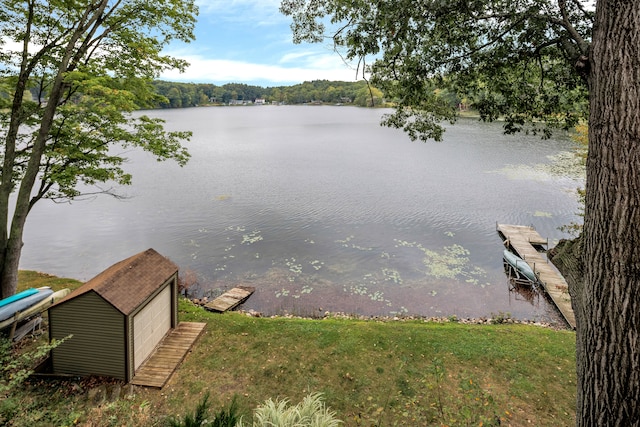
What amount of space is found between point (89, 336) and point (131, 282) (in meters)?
1.58

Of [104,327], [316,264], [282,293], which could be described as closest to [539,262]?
[316,264]

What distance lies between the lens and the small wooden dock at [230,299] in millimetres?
15469

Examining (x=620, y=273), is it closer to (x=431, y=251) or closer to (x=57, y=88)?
(x=57, y=88)

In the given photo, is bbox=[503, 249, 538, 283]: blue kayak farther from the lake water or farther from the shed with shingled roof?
the shed with shingled roof

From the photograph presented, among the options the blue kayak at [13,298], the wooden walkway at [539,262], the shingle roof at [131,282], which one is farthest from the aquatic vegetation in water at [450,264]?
the blue kayak at [13,298]

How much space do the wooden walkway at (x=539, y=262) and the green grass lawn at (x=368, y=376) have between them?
479cm

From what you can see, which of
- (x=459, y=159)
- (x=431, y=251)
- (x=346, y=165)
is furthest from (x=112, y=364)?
(x=459, y=159)

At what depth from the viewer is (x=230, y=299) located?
53.2ft

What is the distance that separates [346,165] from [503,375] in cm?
3677

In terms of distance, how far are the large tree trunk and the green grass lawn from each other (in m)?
3.94

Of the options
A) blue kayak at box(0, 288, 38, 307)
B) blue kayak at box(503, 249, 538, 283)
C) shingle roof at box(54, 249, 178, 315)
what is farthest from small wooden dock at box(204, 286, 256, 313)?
blue kayak at box(503, 249, 538, 283)

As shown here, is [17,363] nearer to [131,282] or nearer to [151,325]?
[131,282]

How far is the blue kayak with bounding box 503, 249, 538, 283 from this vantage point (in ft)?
61.5

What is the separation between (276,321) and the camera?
42.1 feet
